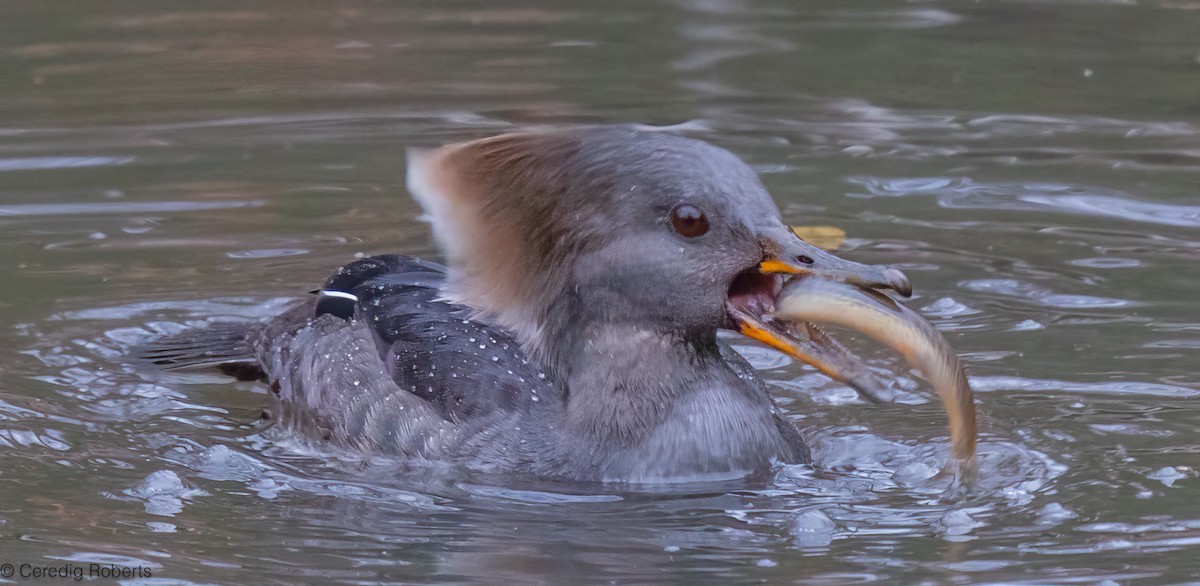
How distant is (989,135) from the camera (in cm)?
1005

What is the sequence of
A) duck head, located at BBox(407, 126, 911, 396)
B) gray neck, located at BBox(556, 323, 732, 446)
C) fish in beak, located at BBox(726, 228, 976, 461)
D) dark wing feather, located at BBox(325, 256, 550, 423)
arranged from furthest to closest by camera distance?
dark wing feather, located at BBox(325, 256, 550, 423)
gray neck, located at BBox(556, 323, 732, 446)
duck head, located at BBox(407, 126, 911, 396)
fish in beak, located at BBox(726, 228, 976, 461)

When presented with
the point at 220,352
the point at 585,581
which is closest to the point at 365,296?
the point at 220,352

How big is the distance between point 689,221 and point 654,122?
4.73 metres

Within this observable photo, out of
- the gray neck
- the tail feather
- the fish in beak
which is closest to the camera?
the fish in beak

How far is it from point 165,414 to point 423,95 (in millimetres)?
4812

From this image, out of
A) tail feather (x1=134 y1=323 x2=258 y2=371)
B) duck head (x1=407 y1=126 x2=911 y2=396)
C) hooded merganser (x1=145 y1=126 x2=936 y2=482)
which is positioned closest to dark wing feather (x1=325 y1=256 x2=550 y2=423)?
hooded merganser (x1=145 y1=126 x2=936 y2=482)

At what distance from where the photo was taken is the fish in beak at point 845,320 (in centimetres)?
508

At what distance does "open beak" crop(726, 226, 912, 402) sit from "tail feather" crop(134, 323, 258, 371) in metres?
2.34

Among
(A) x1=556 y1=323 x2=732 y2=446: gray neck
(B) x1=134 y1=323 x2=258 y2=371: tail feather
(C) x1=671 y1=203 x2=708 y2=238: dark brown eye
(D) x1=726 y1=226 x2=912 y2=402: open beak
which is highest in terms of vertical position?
(C) x1=671 y1=203 x2=708 y2=238: dark brown eye

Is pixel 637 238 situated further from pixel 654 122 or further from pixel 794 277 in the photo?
pixel 654 122

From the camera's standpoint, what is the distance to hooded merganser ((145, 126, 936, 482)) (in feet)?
17.7

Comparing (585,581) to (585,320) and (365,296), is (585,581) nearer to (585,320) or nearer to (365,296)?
(585,320)

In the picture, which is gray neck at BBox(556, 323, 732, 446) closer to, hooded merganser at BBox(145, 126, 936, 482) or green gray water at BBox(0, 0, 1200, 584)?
hooded merganser at BBox(145, 126, 936, 482)

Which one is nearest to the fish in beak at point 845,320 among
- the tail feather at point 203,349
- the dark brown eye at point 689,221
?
the dark brown eye at point 689,221
